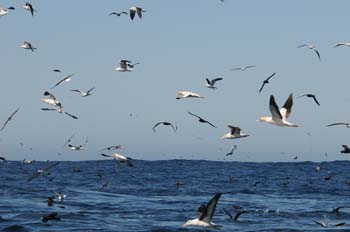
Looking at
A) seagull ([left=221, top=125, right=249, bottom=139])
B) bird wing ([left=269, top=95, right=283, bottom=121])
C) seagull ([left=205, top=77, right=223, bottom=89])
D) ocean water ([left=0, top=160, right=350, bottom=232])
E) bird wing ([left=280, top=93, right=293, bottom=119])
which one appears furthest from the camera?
ocean water ([left=0, top=160, right=350, bottom=232])

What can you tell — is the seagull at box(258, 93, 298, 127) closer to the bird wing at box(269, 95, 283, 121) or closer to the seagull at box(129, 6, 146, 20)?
the bird wing at box(269, 95, 283, 121)

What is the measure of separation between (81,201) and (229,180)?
75.6ft

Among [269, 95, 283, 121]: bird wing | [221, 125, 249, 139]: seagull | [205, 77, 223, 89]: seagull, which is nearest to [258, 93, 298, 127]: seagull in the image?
[269, 95, 283, 121]: bird wing

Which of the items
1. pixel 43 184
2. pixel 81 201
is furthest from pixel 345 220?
pixel 43 184

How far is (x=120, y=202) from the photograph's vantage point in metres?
38.5

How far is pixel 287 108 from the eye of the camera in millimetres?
19672

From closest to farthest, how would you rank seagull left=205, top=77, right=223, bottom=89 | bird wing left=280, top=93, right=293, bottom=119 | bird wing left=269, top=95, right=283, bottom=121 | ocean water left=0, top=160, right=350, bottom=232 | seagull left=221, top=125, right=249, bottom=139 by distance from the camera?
bird wing left=269, top=95, right=283, bottom=121, bird wing left=280, top=93, right=293, bottom=119, seagull left=221, top=125, right=249, bottom=139, seagull left=205, top=77, right=223, bottom=89, ocean water left=0, top=160, right=350, bottom=232

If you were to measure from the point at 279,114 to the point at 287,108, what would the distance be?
1262mm

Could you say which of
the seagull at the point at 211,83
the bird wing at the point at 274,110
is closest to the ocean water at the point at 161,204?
the seagull at the point at 211,83

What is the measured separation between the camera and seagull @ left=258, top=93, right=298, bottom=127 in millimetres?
18250

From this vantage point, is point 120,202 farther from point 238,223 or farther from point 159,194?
point 238,223

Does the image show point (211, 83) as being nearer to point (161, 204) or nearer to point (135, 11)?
point (135, 11)

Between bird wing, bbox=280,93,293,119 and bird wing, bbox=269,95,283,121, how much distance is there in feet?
1.85

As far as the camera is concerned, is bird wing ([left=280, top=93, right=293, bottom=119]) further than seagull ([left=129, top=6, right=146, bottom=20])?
No
